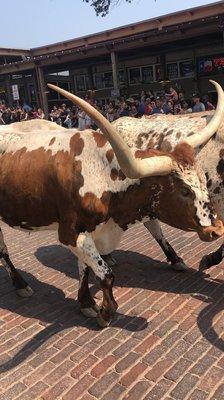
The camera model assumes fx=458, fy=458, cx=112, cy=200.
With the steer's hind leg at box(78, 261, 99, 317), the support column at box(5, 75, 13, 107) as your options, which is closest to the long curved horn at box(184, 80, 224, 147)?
the steer's hind leg at box(78, 261, 99, 317)

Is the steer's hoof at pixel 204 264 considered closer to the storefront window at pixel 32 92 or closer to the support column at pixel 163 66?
the support column at pixel 163 66

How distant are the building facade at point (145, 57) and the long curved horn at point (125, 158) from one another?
14173 mm

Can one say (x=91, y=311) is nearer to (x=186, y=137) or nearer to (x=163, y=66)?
(x=186, y=137)

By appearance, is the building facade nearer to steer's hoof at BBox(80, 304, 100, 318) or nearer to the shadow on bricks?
the shadow on bricks

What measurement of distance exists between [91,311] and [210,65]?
2020 centimetres

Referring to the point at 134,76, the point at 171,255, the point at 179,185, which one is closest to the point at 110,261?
the point at 171,255

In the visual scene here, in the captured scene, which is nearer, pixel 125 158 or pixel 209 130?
pixel 125 158

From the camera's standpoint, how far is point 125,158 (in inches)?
129

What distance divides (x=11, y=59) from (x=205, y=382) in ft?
108

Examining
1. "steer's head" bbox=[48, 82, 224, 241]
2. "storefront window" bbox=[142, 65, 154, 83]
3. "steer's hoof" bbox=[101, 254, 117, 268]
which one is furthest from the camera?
"storefront window" bbox=[142, 65, 154, 83]

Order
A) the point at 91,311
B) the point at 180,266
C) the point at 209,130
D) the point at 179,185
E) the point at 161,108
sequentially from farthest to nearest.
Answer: the point at 161,108 < the point at 180,266 < the point at 91,311 < the point at 209,130 < the point at 179,185

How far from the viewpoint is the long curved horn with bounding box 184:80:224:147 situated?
388 cm

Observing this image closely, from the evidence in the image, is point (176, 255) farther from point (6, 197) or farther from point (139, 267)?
point (6, 197)

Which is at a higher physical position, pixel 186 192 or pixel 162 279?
pixel 186 192
